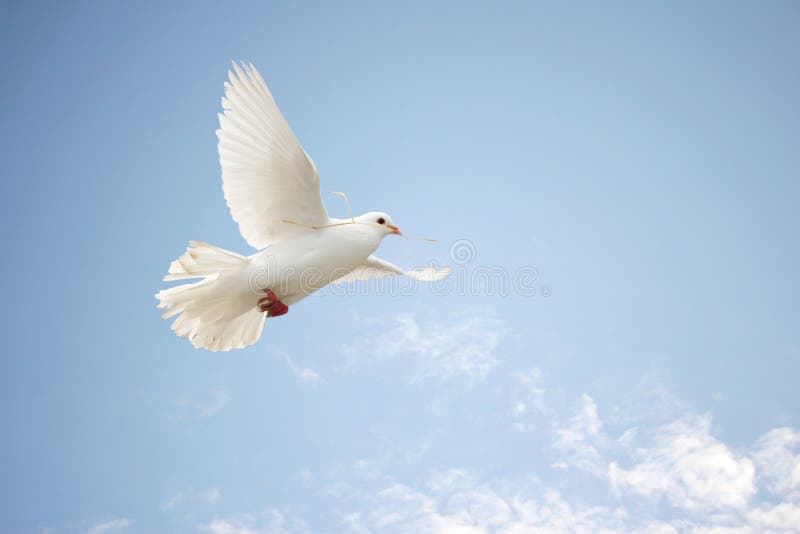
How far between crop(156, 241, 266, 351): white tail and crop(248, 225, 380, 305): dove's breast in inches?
9.9

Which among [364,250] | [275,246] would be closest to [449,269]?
[364,250]

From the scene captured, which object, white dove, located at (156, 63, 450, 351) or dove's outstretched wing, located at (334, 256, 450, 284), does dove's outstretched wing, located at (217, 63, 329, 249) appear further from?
dove's outstretched wing, located at (334, 256, 450, 284)

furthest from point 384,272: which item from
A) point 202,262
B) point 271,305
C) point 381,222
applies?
point 202,262

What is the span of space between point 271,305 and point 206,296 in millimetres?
811

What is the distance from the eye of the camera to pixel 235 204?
746cm

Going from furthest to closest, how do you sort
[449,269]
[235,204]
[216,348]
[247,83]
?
[449,269] → [216,348] → [235,204] → [247,83]

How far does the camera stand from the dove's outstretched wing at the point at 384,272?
9.52 meters

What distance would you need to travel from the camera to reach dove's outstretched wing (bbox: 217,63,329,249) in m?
6.96

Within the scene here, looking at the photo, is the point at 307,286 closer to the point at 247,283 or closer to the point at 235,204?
the point at 247,283

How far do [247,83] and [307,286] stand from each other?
2.46 m

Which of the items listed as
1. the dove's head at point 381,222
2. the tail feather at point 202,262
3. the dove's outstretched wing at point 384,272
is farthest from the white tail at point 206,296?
the dove's outstretched wing at point 384,272

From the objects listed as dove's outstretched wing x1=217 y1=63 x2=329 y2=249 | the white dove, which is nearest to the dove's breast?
the white dove

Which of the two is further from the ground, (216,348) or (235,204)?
(235,204)

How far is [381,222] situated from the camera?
799 cm
